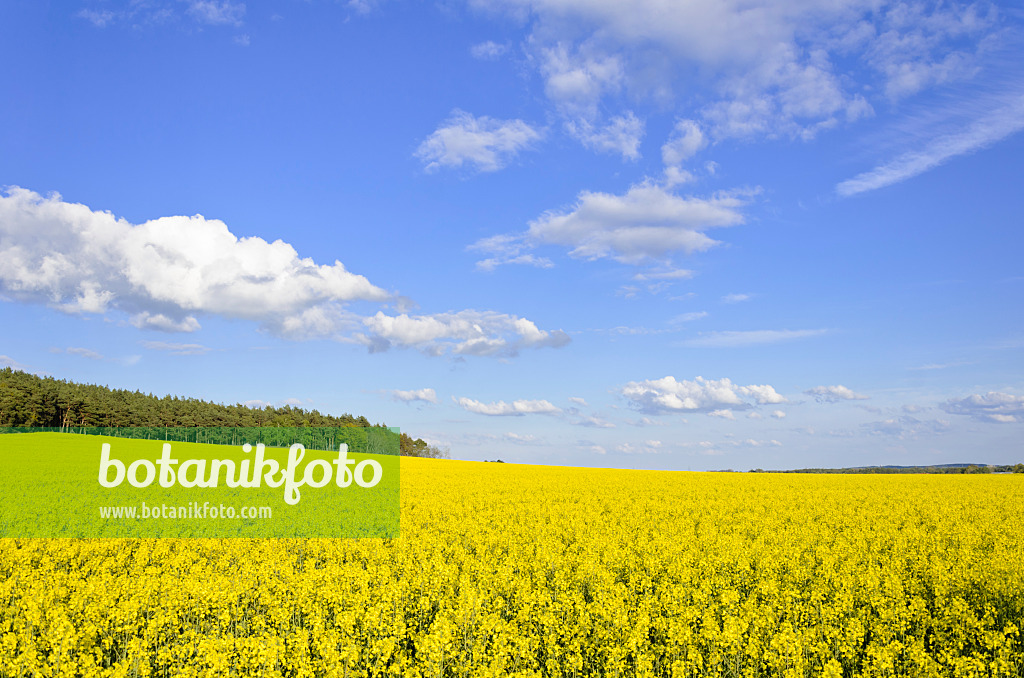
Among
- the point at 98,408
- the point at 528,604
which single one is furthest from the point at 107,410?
the point at 528,604

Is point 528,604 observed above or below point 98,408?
below

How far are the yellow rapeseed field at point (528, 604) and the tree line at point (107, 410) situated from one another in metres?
88.3

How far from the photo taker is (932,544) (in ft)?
55.0

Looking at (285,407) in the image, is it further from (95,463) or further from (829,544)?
(829,544)

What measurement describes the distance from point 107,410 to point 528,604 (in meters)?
105

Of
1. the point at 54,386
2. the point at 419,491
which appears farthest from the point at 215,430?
the point at 419,491

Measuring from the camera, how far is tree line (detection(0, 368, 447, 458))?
8406 centimetres

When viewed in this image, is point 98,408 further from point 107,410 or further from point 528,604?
point 528,604

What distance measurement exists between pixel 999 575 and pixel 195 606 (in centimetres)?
1688

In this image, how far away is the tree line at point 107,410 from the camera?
8406 cm

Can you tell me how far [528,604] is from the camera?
10.2 metres

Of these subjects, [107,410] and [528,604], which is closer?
[528,604]

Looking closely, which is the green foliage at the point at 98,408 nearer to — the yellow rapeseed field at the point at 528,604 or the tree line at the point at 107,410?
the tree line at the point at 107,410

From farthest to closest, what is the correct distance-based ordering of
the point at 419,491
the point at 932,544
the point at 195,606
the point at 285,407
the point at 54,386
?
1. the point at 285,407
2. the point at 54,386
3. the point at 419,491
4. the point at 932,544
5. the point at 195,606
